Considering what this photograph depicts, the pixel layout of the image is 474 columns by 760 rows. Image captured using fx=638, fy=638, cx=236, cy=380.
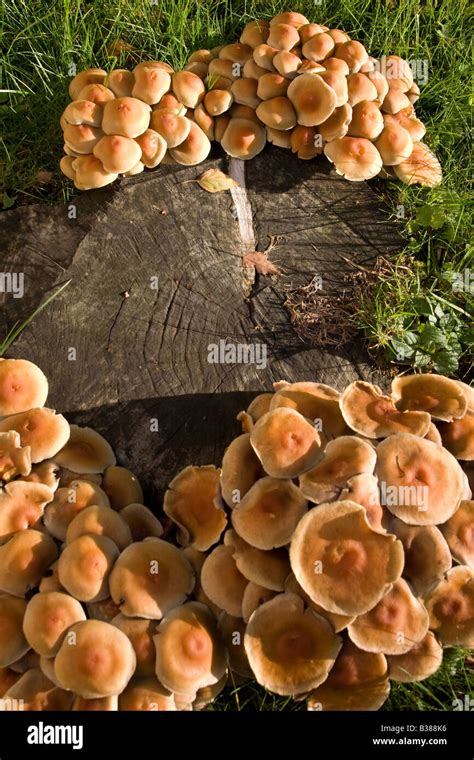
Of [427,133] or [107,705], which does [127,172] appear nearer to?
[427,133]

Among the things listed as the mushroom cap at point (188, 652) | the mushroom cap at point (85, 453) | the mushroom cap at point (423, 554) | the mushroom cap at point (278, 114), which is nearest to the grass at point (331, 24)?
the mushroom cap at point (278, 114)

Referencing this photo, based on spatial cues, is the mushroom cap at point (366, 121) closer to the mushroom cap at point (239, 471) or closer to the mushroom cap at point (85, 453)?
the mushroom cap at point (239, 471)

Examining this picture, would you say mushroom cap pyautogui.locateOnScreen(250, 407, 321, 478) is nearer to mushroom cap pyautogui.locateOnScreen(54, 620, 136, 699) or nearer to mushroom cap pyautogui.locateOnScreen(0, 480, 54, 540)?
mushroom cap pyautogui.locateOnScreen(54, 620, 136, 699)

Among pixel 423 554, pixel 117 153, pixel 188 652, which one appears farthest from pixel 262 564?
pixel 117 153
